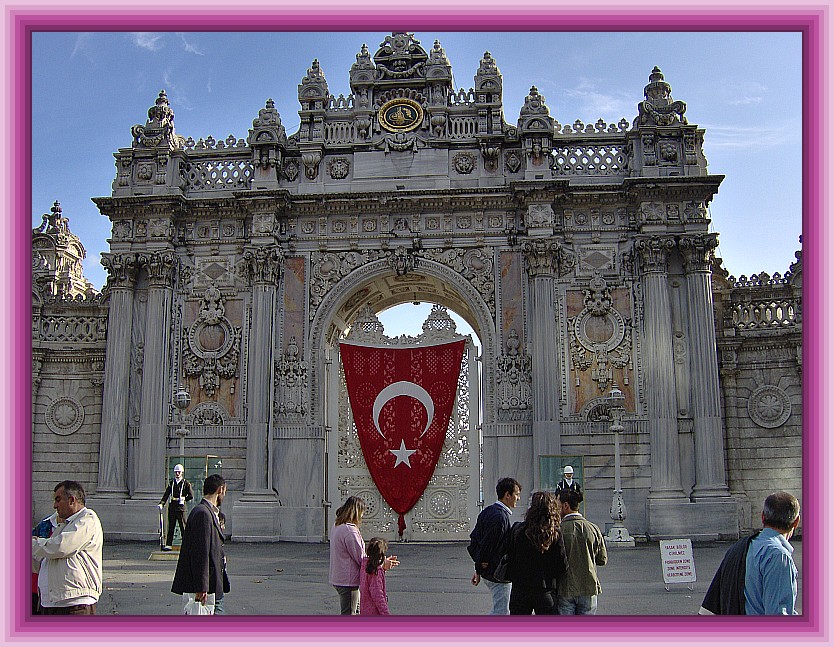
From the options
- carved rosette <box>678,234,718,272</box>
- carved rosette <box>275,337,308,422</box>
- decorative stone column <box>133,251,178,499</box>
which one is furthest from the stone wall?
decorative stone column <box>133,251,178,499</box>

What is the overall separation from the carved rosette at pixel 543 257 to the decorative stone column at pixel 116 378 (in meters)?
10.6

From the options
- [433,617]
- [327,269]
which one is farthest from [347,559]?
[327,269]

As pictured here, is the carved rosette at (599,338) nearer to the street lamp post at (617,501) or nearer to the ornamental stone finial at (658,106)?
the street lamp post at (617,501)

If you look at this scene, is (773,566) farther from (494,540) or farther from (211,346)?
(211,346)

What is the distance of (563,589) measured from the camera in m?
7.97

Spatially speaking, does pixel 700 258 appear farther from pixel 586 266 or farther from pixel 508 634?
pixel 508 634

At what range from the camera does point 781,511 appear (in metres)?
6.34

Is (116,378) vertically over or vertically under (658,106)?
under

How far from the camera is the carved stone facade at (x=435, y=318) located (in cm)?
2183

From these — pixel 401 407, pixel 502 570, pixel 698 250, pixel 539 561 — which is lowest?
pixel 502 570

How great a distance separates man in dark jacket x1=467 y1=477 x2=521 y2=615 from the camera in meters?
8.23

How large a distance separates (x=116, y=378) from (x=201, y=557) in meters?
16.2

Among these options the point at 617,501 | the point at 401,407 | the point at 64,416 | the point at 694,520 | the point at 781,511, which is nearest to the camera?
the point at 781,511

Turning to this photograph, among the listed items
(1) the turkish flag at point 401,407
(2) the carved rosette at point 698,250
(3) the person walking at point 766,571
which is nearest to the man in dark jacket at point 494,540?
(3) the person walking at point 766,571
